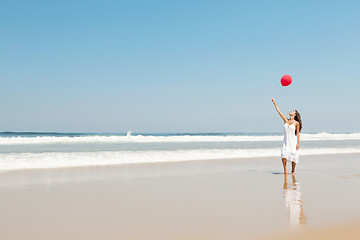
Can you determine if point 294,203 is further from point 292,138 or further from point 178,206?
point 292,138

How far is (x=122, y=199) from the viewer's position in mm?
5875

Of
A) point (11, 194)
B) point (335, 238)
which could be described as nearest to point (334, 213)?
point (335, 238)

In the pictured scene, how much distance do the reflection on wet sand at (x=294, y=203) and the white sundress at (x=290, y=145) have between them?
5.25 ft

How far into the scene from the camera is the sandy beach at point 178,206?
13.1ft

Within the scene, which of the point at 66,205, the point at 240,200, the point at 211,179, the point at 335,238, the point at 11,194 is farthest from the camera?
the point at 211,179

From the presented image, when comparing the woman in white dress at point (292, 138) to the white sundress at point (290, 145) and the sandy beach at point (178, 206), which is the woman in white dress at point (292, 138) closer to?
the white sundress at point (290, 145)

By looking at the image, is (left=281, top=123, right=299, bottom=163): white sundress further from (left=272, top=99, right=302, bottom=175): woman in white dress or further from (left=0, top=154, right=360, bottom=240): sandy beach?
(left=0, top=154, right=360, bottom=240): sandy beach

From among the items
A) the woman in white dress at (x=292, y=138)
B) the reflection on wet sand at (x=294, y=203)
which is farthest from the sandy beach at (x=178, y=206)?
the woman in white dress at (x=292, y=138)

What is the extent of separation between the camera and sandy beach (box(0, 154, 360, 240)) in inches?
157

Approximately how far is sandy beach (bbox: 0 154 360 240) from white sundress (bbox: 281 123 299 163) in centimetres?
82

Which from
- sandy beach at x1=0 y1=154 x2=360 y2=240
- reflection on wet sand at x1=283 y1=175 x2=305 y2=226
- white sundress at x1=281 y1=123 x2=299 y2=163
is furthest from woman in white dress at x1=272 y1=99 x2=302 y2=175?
reflection on wet sand at x1=283 y1=175 x2=305 y2=226

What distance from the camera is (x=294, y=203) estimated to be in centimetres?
555

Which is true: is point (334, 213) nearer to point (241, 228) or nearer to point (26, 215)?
point (241, 228)

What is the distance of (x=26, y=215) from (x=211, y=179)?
15.1 feet
